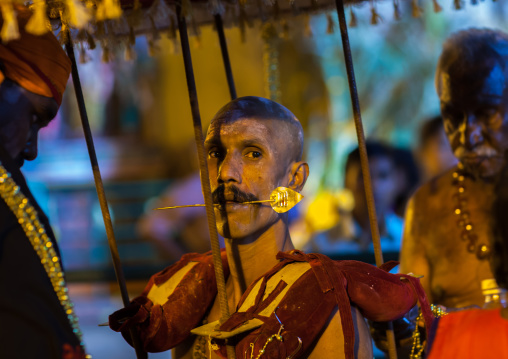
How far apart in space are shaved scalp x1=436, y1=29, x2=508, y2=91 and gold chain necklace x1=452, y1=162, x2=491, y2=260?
458mm

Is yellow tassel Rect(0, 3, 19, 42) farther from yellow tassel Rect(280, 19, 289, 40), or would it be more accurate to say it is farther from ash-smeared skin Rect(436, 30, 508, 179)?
ash-smeared skin Rect(436, 30, 508, 179)

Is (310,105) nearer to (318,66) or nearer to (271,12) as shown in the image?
(318,66)

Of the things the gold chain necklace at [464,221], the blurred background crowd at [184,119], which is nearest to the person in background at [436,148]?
the blurred background crowd at [184,119]

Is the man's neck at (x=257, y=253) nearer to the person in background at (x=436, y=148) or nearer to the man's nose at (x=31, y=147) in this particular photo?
the man's nose at (x=31, y=147)

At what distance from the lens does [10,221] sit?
1.84 metres

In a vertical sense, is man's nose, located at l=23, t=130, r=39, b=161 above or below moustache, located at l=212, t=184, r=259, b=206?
above

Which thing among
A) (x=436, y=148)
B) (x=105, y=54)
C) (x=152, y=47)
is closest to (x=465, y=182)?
(x=152, y=47)

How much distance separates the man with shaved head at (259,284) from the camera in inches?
84.4

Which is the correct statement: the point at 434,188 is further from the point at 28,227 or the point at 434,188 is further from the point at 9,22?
the point at 9,22

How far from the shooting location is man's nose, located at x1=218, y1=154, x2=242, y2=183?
7.91 feet

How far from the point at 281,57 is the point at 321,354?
354 inches

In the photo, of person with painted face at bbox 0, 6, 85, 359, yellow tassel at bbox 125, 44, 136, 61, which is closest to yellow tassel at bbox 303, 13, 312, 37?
yellow tassel at bbox 125, 44, 136, 61

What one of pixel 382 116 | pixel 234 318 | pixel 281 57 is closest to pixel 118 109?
pixel 281 57

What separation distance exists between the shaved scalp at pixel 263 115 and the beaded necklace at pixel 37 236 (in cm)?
86
